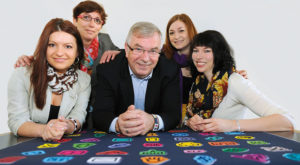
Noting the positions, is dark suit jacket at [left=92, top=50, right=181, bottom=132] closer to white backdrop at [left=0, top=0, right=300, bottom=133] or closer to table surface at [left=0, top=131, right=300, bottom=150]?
table surface at [left=0, top=131, right=300, bottom=150]

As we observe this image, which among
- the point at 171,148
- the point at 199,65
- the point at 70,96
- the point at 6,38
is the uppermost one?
the point at 6,38

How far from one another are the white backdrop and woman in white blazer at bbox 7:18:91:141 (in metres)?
1.62

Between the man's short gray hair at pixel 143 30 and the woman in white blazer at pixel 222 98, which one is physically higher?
the man's short gray hair at pixel 143 30

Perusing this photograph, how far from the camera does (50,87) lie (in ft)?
6.09

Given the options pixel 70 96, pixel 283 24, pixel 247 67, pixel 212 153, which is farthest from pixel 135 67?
pixel 283 24

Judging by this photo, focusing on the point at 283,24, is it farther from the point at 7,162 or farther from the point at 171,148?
the point at 7,162

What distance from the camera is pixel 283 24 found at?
354cm

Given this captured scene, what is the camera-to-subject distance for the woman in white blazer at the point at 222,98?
5.80 ft

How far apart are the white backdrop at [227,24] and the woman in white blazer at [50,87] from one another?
1615 millimetres

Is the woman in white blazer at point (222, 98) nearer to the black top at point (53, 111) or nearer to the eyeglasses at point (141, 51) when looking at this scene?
the eyeglasses at point (141, 51)

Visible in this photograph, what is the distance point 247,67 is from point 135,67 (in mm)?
2235

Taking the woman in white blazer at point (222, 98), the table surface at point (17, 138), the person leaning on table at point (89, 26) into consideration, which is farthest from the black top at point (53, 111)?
the woman in white blazer at point (222, 98)

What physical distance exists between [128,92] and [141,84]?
0.57 ft

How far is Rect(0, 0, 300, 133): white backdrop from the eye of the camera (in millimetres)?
3424
